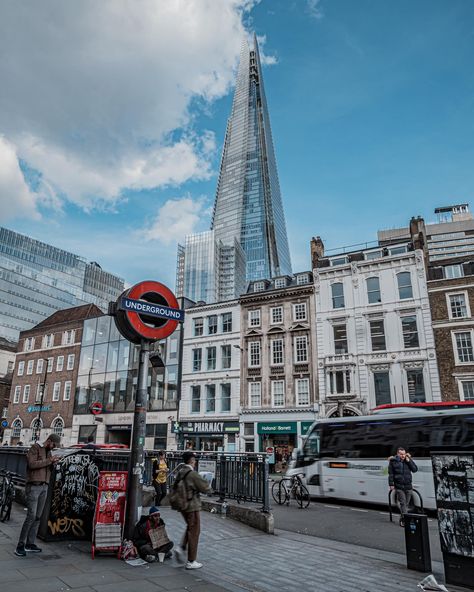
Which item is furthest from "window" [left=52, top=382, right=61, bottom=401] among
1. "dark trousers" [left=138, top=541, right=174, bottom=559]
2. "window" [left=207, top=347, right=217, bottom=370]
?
"dark trousers" [left=138, top=541, right=174, bottom=559]

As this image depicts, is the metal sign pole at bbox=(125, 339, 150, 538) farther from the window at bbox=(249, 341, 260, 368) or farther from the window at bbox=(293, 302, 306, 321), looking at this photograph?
the window at bbox=(249, 341, 260, 368)

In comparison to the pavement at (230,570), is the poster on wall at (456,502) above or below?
above

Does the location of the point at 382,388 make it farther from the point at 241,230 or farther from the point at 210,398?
the point at 241,230

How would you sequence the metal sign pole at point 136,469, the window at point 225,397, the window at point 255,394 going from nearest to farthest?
the metal sign pole at point 136,469 < the window at point 255,394 < the window at point 225,397

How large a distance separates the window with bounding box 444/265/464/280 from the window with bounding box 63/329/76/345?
3634 cm

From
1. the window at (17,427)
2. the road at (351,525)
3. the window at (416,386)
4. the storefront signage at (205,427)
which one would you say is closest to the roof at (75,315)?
the window at (17,427)

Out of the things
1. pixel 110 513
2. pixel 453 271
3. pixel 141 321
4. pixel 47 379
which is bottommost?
pixel 110 513

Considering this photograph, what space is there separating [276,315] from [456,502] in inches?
1171

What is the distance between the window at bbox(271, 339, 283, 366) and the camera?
34.6m

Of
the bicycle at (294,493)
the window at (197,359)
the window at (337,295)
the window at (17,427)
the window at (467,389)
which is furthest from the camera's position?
the window at (17,427)

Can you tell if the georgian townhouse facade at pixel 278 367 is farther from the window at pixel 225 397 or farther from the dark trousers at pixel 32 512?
the dark trousers at pixel 32 512

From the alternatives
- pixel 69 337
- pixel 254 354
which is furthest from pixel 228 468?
pixel 69 337

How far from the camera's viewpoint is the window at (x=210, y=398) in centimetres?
3641

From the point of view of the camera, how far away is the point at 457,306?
29.7 metres
